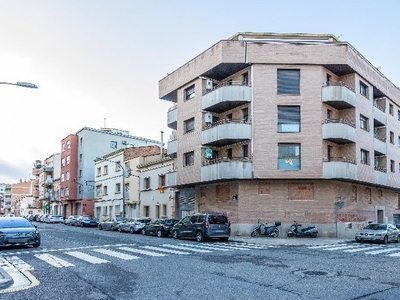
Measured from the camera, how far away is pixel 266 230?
2795 cm

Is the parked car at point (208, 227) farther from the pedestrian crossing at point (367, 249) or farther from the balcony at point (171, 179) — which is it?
the balcony at point (171, 179)

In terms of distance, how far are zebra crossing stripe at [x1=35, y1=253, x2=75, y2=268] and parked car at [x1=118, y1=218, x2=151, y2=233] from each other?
1844cm

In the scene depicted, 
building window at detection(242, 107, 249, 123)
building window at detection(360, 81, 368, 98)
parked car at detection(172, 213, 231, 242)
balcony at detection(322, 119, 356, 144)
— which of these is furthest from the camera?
building window at detection(360, 81, 368, 98)

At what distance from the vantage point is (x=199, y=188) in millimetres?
34188

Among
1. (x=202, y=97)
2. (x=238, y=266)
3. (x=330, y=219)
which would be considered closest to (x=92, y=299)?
(x=238, y=266)

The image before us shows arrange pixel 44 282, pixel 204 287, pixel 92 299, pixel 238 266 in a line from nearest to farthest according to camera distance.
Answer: pixel 92 299, pixel 204 287, pixel 44 282, pixel 238 266

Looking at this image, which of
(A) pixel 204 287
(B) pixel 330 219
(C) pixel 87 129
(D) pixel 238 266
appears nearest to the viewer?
(A) pixel 204 287

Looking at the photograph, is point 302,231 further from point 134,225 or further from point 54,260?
point 54,260

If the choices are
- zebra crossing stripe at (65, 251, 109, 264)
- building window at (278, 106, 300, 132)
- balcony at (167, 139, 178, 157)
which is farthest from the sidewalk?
balcony at (167, 139, 178, 157)

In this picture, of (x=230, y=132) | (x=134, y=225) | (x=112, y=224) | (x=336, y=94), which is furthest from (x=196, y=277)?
(x=112, y=224)

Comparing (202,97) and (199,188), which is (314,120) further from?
(199,188)

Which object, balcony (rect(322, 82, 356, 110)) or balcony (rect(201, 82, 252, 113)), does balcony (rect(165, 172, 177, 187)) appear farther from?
balcony (rect(322, 82, 356, 110))

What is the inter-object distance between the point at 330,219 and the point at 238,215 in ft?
20.8

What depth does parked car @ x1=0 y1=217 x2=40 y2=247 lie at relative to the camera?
56.6 ft
